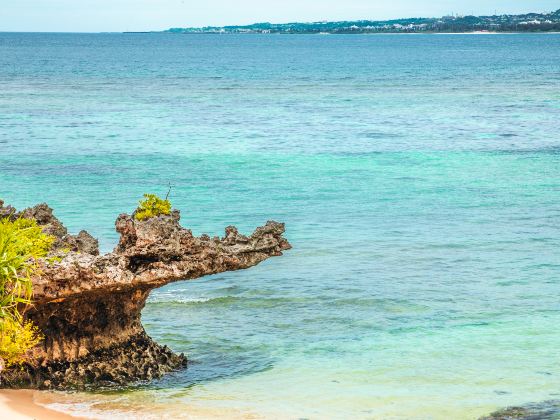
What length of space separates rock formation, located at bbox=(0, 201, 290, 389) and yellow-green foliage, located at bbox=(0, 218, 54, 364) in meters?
0.24

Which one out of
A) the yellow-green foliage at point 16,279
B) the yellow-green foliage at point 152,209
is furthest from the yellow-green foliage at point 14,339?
the yellow-green foliage at point 152,209

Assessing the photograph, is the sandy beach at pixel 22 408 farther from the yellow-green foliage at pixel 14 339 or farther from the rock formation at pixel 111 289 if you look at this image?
the yellow-green foliage at pixel 14 339

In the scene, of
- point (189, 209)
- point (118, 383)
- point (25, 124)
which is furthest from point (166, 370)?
point (25, 124)

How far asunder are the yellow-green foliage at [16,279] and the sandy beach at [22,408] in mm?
567

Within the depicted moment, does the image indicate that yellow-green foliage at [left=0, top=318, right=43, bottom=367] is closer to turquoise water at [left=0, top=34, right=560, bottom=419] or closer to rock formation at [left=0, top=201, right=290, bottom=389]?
rock formation at [left=0, top=201, right=290, bottom=389]

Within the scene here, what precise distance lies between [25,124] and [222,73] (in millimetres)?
61149

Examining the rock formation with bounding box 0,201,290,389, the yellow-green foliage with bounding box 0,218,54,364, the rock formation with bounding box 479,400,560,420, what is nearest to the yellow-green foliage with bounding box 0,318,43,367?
the yellow-green foliage with bounding box 0,218,54,364

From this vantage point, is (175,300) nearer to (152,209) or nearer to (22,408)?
(152,209)

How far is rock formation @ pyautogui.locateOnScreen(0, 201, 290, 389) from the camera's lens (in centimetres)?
1372

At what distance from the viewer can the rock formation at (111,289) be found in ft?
45.0

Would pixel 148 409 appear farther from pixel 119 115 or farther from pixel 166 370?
pixel 119 115

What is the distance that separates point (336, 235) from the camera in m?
26.5

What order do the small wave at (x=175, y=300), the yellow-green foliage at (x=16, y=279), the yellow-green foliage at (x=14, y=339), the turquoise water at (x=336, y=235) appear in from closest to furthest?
the yellow-green foliage at (x=16, y=279) < the yellow-green foliage at (x=14, y=339) < the turquoise water at (x=336, y=235) < the small wave at (x=175, y=300)

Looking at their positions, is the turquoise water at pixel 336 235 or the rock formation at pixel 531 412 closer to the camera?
the rock formation at pixel 531 412
